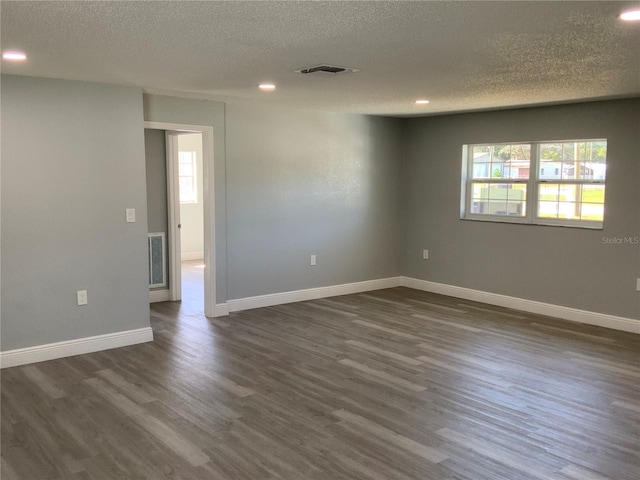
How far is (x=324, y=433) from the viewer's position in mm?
3166

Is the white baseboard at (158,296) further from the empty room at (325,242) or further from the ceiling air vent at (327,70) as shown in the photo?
the ceiling air vent at (327,70)

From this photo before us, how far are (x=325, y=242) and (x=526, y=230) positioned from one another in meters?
2.26

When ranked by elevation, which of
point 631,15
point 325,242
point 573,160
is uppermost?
point 631,15

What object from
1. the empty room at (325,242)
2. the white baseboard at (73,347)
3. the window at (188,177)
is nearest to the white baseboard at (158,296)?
the empty room at (325,242)

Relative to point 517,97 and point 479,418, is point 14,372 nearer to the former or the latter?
point 479,418

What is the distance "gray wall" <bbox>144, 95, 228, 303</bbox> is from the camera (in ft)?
16.9

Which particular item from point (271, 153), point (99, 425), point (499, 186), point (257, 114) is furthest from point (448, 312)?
point (99, 425)

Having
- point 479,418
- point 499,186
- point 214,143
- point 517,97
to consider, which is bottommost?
point 479,418

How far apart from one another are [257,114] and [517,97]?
259 centimetres

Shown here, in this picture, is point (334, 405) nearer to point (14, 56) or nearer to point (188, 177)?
point (14, 56)

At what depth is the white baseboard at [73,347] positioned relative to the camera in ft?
13.9

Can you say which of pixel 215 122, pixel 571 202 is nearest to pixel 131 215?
pixel 215 122

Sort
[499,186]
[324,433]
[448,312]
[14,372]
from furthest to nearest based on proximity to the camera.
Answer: [499,186], [448,312], [14,372], [324,433]

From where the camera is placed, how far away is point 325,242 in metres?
6.64
